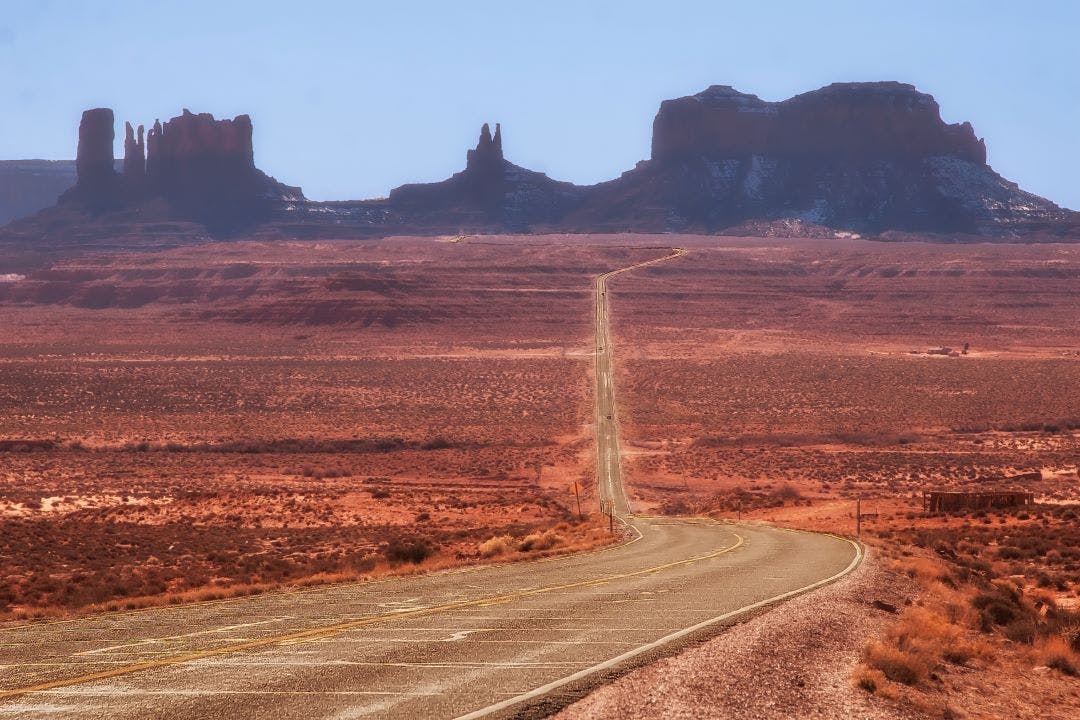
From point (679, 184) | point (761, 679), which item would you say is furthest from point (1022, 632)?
point (679, 184)

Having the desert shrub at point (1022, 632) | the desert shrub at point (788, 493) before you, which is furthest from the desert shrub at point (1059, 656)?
the desert shrub at point (788, 493)

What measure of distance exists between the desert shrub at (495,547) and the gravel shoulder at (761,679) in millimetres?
11462

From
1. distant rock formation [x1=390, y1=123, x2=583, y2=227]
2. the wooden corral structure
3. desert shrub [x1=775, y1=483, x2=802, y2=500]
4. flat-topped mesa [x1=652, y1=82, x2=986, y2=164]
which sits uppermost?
flat-topped mesa [x1=652, y1=82, x2=986, y2=164]

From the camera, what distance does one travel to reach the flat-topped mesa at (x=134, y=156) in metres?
173

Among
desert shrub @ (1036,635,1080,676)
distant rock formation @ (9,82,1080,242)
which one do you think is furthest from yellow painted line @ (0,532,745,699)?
distant rock formation @ (9,82,1080,242)

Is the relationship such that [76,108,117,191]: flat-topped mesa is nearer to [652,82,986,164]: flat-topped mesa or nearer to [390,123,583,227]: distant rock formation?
[390,123,583,227]: distant rock formation

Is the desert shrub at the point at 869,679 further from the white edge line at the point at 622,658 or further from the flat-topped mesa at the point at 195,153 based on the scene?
the flat-topped mesa at the point at 195,153

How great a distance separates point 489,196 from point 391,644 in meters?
168

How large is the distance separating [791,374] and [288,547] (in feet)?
166

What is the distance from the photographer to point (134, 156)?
570ft

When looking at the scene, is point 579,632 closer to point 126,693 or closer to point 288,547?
point 126,693

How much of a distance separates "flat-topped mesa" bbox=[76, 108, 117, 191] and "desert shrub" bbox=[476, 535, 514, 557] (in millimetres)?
159308

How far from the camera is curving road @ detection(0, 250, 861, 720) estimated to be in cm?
945

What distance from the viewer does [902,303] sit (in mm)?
107875
